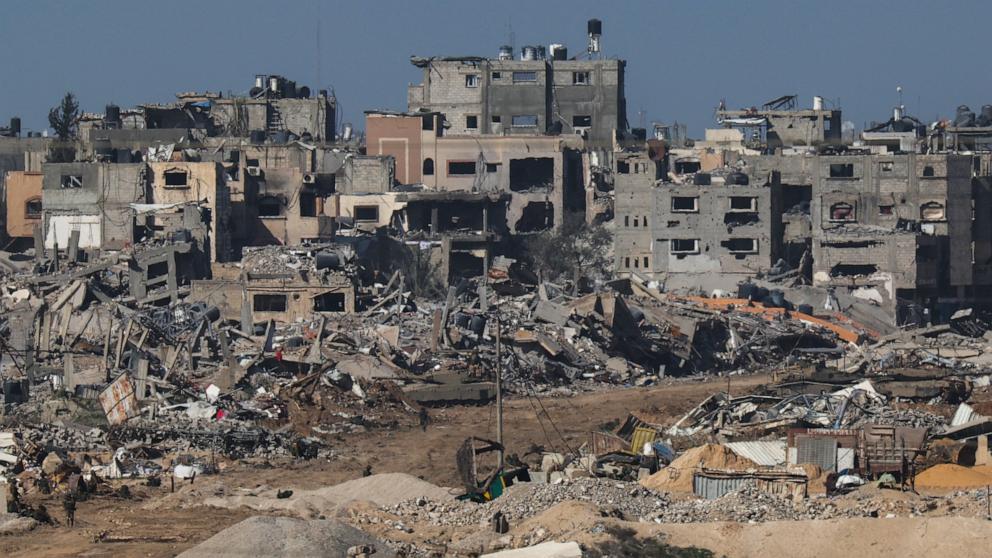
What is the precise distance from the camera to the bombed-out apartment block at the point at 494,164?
243ft

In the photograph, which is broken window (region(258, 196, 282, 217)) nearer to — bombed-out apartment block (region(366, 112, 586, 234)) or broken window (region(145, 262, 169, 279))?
bombed-out apartment block (region(366, 112, 586, 234))

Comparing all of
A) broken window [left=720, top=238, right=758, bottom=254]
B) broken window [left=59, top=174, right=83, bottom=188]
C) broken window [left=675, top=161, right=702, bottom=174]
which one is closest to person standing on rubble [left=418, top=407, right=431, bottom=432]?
broken window [left=59, top=174, right=83, bottom=188]

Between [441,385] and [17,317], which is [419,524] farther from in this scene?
[17,317]

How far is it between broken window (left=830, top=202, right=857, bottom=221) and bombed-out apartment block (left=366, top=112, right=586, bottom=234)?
8975mm

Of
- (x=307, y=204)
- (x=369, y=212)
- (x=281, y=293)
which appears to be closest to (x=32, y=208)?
(x=307, y=204)

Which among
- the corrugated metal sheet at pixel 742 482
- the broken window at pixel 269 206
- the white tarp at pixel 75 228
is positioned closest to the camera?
the corrugated metal sheet at pixel 742 482

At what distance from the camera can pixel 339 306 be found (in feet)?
185

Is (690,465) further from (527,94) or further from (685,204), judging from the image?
(527,94)

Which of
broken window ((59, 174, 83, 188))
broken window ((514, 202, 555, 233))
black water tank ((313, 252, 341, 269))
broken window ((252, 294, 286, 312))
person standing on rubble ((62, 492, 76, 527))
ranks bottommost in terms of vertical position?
person standing on rubble ((62, 492, 76, 527))

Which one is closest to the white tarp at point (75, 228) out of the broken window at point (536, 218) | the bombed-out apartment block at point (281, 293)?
→ the bombed-out apartment block at point (281, 293)

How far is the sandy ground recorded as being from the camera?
95.6ft

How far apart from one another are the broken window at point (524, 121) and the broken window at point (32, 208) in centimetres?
1976

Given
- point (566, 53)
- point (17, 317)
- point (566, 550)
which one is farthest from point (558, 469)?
point (566, 53)

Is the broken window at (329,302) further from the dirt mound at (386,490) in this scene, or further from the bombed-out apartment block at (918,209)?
the dirt mound at (386,490)
